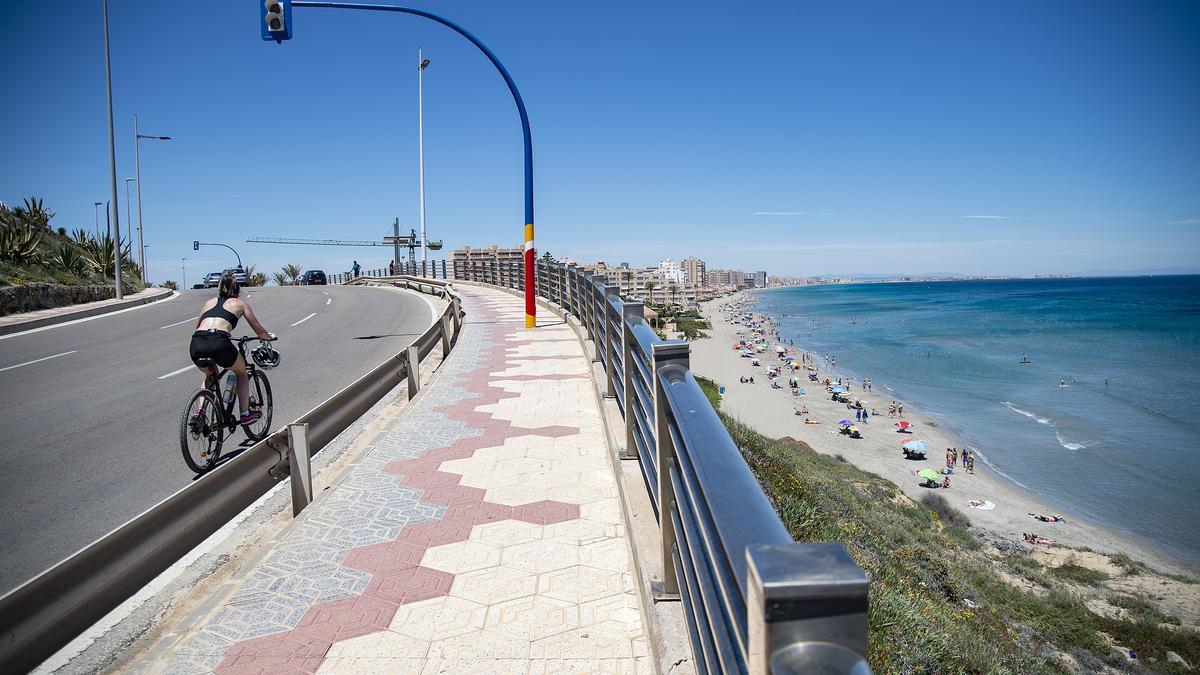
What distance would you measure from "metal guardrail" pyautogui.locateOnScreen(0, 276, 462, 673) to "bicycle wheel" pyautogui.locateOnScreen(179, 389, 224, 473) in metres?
1.27

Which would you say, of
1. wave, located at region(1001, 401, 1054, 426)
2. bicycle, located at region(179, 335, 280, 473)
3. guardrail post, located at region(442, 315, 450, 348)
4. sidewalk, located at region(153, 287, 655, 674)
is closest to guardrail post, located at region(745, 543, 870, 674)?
sidewalk, located at region(153, 287, 655, 674)

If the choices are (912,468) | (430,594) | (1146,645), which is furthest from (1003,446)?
(430,594)

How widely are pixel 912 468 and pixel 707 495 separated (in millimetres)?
27890

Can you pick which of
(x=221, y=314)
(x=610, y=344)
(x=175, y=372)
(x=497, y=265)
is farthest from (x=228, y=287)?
(x=497, y=265)

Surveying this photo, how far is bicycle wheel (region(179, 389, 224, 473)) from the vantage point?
5625 millimetres

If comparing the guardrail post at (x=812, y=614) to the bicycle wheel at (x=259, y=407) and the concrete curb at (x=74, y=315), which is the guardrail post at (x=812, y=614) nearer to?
the bicycle wheel at (x=259, y=407)

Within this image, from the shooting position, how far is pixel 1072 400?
131 feet

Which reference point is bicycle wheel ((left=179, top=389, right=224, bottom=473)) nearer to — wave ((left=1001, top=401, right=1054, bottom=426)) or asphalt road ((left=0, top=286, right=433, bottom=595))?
asphalt road ((left=0, top=286, right=433, bottom=595))

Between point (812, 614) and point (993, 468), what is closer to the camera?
point (812, 614)

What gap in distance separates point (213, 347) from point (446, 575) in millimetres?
3549

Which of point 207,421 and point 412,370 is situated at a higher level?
point 412,370

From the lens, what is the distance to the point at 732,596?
4.68 ft

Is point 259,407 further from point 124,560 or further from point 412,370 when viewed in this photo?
point 124,560

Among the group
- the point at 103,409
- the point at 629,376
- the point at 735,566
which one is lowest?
the point at 103,409
